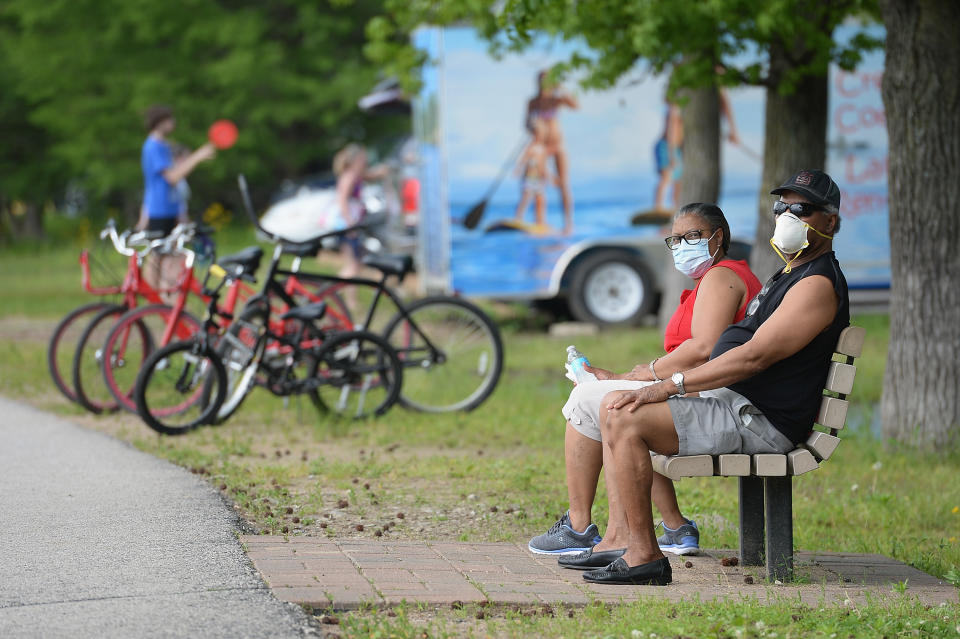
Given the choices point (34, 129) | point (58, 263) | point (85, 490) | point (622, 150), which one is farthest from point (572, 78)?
point (34, 129)

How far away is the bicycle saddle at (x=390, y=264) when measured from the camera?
8.98 meters

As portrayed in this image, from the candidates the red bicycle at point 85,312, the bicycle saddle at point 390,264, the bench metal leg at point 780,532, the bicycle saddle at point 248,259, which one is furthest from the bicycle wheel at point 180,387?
the bench metal leg at point 780,532

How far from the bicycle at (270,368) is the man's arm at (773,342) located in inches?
153

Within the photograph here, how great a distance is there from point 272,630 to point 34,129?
35.1 m

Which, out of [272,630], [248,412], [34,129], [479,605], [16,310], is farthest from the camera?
[34,129]

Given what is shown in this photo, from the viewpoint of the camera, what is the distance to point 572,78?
Result: 1461cm

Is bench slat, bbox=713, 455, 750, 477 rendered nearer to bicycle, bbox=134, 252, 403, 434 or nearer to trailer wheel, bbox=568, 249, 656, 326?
bicycle, bbox=134, 252, 403, 434

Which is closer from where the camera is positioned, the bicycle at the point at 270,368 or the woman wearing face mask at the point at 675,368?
the woman wearing face mask at the point at 675,368

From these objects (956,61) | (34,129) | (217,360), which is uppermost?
(34,129)

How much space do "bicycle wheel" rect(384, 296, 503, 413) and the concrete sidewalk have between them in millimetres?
2377

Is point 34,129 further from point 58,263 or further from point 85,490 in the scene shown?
point 85,490

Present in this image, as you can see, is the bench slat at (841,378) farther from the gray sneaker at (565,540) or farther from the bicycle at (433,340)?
the bicycle at (433,340)

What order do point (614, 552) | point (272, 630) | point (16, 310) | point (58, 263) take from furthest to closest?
point (58, 263), point (16, 310), point (614, 552), point (272, 630)

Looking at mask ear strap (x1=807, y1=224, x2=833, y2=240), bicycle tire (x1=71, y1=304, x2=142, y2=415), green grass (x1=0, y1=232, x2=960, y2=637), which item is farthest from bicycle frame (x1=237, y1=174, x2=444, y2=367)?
mask ear strap (x1=807, y1=224, x2=833, y2=240)
